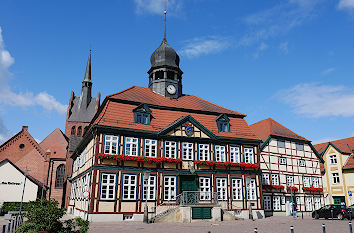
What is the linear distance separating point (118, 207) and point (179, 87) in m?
14.2

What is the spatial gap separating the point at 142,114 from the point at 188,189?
7.41 meters

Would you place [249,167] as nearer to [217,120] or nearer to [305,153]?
[217,120]

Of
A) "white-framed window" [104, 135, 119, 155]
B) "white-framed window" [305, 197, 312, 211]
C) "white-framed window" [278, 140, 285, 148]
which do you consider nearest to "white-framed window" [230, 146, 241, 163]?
"white-framed window" [278, 140, 285, 148]

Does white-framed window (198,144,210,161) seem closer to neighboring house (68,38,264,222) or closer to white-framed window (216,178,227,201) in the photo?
neighboring house (68,38,264,222)

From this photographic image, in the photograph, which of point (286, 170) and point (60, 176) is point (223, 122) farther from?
point (60, 176)

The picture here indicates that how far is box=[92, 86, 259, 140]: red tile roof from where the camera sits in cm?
2444

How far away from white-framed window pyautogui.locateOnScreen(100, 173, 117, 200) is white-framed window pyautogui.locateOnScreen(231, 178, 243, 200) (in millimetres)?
10521

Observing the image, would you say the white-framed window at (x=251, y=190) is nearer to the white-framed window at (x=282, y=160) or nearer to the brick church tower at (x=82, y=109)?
the white-framed window at (x=282, y=160)

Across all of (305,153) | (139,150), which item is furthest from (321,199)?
(139,150)

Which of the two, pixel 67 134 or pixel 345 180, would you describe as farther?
pixel 67 134

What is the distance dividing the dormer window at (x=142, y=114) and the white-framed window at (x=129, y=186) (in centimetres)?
464

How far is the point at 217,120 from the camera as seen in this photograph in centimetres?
2852

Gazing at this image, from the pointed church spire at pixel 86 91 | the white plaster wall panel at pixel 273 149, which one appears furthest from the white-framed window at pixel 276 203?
the pointed church spire at pixel 86 91

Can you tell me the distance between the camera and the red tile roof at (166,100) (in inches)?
1049
